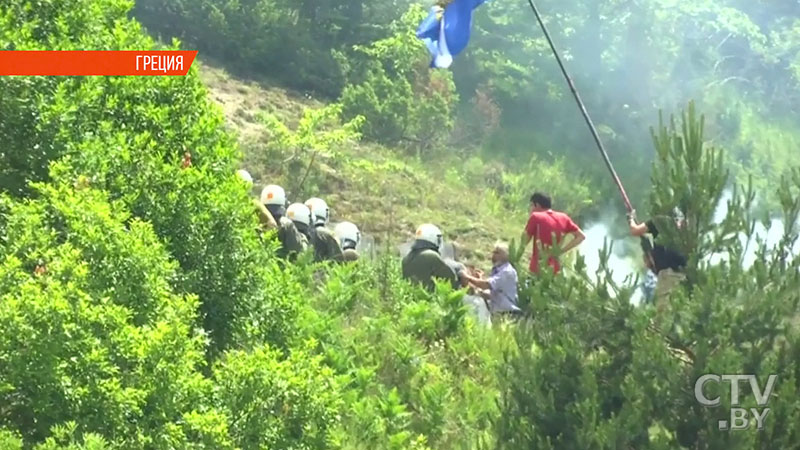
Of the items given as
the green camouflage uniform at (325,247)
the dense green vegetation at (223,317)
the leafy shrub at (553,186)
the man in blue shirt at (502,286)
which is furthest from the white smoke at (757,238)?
the leafy shrub at (553,186)

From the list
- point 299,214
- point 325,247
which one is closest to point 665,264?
point 299,214

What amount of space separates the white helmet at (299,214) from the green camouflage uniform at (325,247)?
0.25m

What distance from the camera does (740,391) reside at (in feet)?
19.2

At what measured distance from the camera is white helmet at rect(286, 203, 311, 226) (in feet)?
41.0

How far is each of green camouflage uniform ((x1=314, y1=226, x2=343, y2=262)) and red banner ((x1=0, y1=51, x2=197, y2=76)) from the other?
202 inches

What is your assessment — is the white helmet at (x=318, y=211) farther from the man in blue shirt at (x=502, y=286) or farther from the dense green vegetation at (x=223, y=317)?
the dense green vegetation at (x=223, y=317)

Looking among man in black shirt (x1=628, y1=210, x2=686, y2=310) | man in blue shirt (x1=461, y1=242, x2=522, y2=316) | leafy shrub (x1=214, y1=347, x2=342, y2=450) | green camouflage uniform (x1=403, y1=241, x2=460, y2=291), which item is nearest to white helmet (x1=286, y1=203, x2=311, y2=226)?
green camouflage uniform (x1=403, y1=241, x2=460, y2=291)

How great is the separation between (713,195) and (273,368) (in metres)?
2.28

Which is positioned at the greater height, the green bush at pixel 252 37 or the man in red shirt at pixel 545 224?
the man in red shirt at pixel 545 224

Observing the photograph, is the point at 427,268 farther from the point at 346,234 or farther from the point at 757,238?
the point at 757,238

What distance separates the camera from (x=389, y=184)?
69.1 feet

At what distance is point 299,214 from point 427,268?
1783 millimetres

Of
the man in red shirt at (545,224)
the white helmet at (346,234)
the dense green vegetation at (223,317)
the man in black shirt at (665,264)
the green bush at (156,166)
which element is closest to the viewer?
the dense green vegetation at (223,317)

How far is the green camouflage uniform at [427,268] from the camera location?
37.2ft
